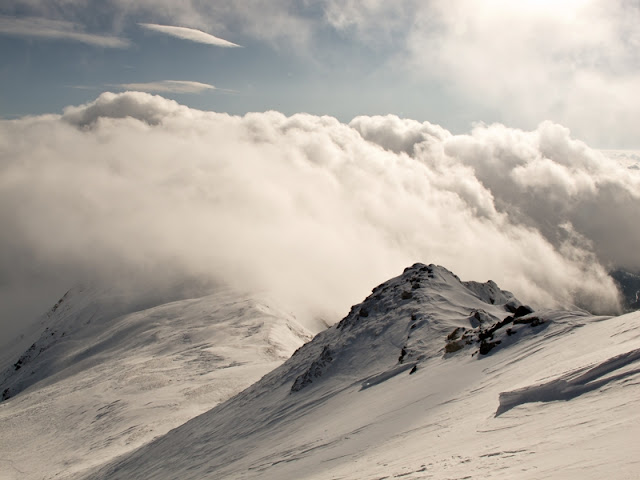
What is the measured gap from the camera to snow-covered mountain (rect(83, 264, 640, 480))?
35.0ft

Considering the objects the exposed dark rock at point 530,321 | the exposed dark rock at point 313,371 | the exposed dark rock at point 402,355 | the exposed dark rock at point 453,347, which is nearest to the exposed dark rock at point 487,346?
the exposed dark rock at point 453,347

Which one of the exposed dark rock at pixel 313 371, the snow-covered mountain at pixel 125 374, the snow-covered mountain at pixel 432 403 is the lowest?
the snow-covered mountain at pixel 432 403

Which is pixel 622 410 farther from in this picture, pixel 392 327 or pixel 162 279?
pixel 162 279

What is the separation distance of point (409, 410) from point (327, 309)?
127 metres

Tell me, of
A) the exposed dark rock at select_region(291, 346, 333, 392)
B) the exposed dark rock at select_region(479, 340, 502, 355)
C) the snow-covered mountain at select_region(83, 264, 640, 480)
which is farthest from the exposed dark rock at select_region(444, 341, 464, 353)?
the exposed dark rock at select_region(291, 346, 333, 392)

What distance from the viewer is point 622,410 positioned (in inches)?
414

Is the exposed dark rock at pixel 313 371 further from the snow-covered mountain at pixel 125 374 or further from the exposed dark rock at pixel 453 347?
the snow-covered mountain at pixel 125 374

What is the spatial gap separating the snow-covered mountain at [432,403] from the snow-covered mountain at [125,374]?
14.9 meters

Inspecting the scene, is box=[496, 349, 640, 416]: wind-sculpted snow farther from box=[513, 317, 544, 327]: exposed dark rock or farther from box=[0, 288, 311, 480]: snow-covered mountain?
box=[0, 288, 311, 480]: snow-covered mountain

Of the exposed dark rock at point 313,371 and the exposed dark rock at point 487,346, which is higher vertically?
the exposed dark rock at point 313,371

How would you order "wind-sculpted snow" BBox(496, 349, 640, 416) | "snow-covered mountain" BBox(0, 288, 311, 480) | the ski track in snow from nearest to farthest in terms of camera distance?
the ski track in snow → "wind-sculpted snow" BBox(496, 349, 640, 416) → "snow-covered mountain" BBox(0, 288, 311, 480)

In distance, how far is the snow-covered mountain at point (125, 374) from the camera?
46.2 m

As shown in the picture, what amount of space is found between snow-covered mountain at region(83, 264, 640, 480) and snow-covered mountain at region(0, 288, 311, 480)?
14.9 metres

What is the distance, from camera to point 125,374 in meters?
66.8
